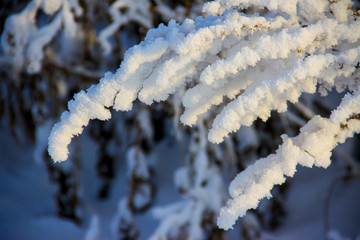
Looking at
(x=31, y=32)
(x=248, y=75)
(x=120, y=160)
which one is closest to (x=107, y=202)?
(x=120, y=160)

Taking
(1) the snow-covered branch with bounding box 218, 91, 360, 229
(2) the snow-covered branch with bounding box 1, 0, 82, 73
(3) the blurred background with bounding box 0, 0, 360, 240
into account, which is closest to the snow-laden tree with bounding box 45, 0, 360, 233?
(1) the snow-covered branch with bounding box 218, 91, 360, 229

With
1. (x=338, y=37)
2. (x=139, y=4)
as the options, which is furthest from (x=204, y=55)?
(x=139, y=4)

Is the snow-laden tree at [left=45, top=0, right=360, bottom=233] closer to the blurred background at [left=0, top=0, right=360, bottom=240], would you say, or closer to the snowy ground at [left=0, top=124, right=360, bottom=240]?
the blurred background at [left=0, top=0, right=360, bottom=240]

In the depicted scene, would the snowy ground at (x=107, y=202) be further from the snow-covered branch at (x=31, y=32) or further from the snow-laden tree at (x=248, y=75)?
the snow-laden tree at (x=248, y=75)

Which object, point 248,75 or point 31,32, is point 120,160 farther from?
point 248,75

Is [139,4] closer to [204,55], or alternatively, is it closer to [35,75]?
[35,75]

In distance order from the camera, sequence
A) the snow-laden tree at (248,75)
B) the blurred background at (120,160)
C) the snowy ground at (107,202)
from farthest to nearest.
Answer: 1. the snowy ground at (107,202)
2. the blurred background at (120,160)
3. the snow-laden tree at (248,75)

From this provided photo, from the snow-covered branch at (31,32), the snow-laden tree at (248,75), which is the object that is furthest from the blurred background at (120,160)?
the snow-laden tree at (248,75)
